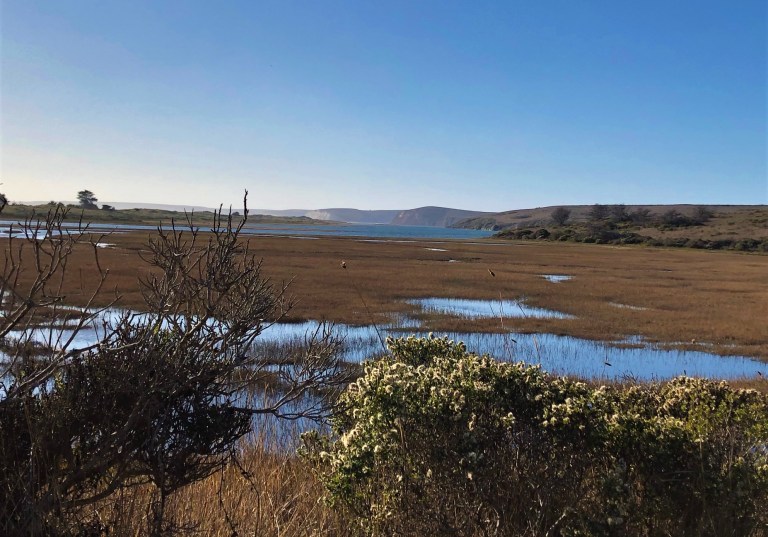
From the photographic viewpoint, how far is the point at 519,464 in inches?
150

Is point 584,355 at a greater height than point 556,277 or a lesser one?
lesser

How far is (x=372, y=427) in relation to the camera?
4016mm

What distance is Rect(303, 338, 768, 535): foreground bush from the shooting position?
12.3 feet

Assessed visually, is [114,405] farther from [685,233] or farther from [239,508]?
[685,233]

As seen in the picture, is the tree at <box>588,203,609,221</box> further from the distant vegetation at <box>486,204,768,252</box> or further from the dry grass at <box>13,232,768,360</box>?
the dry grass at <box>13,232,768,360</box>

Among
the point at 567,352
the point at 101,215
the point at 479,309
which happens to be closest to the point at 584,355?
the point at 567,352

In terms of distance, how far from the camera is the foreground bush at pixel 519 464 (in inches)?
147

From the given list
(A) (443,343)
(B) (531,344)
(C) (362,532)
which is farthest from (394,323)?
(C) (362,532)

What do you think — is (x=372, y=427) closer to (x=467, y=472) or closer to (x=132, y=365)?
(x=467, y=472)

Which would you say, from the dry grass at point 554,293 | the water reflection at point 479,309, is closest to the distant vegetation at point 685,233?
the dry grass at point 554,293

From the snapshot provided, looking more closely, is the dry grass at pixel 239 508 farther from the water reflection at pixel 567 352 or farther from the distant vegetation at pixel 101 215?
the water reflection at pixel 567 352

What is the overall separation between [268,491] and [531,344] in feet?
42.2

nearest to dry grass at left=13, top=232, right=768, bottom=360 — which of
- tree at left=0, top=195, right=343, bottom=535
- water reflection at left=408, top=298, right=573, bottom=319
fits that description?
water reflection at left=408, top=298, right=573, bottom=319

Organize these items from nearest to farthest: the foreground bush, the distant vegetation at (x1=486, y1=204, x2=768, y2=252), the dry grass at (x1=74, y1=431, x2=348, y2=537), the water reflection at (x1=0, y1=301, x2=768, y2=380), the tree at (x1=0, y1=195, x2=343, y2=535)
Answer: the tree at (x1=0, y1=195, x2=343, y2=535)
the foreground bush
the dry grass at (x1=74, y1=431, x2=348, y2=537)
the water reflection at (x1=0, y1=301, x2=768, y2=380)
the distant vegetation at (x1=486, y1=204, x2=768, y2=252)
